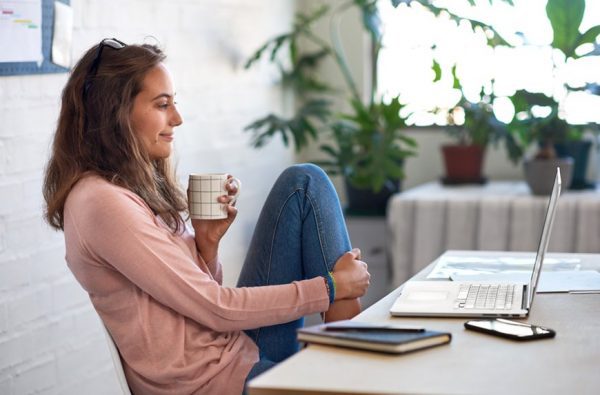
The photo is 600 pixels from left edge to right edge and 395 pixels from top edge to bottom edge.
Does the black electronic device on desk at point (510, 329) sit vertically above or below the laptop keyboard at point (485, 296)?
above

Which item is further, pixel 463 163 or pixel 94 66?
pixel 463 163

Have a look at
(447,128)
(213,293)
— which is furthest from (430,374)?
(447,128)

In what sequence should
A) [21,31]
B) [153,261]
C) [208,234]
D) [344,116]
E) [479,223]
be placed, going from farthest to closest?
1. [344,116]
2. [479,223]
3. [21,31]
4. [208,234]
5. [153,261]

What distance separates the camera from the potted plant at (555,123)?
3.46 meters

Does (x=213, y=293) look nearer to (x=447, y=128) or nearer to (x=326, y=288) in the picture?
(x=326, y=288)

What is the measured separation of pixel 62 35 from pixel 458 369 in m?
1.54

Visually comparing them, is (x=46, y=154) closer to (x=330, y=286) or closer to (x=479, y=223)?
(x=330, y=286)

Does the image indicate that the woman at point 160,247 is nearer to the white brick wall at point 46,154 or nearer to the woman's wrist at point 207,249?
the woman's wrist at point 207,249

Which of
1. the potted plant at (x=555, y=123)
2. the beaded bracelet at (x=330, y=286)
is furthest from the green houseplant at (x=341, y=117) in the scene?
the beaded bracelet at (x=330, y=286)

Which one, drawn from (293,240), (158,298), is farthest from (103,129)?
(293,240)

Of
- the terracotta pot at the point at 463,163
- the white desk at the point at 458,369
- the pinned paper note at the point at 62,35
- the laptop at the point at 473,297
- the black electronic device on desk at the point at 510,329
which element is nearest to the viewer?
the white desk at the point at 458,369

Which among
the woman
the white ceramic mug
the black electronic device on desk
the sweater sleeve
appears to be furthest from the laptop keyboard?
the white ceramic mug

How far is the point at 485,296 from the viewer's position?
1666 mm

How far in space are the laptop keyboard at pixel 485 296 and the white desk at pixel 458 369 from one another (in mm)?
120
